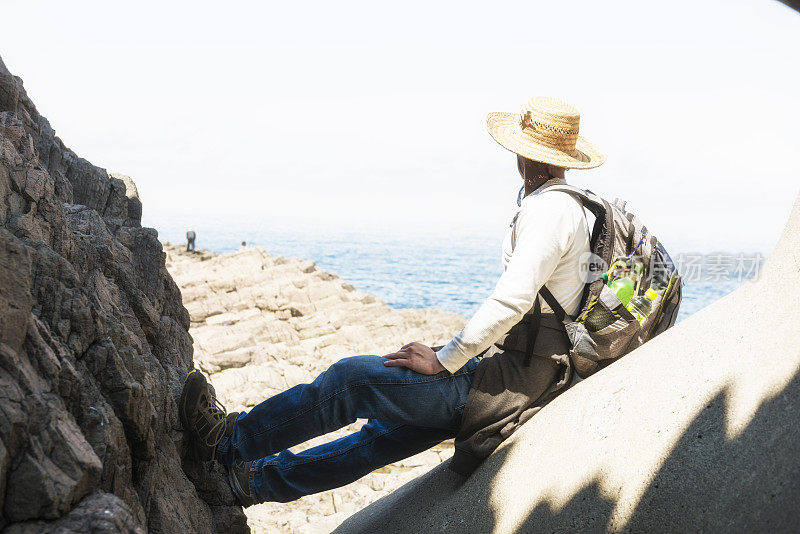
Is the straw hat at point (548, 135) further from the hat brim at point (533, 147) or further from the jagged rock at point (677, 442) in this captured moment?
the jagged rock at point (677, 442)

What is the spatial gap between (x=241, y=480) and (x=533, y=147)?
2.80 metres

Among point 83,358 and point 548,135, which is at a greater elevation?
point 548,135

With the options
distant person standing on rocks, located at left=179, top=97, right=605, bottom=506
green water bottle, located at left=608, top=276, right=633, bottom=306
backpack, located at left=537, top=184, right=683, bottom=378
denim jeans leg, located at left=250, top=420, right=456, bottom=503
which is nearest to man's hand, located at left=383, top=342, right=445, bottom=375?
distant person standing on rocks, located at left=179, top=97, right=605, bottom=506

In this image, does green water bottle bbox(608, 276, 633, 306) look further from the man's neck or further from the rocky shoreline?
the rocky shoreline

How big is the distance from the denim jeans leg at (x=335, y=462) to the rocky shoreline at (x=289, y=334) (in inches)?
70.6

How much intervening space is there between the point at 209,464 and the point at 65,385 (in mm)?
1612

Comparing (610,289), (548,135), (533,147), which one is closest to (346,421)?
(610,289)

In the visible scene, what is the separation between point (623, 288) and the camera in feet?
13.5

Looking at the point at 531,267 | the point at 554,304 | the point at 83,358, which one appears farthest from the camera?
the point at 554,304

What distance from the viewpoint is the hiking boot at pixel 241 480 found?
457cm

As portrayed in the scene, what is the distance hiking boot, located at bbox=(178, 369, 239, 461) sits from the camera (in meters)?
4.27

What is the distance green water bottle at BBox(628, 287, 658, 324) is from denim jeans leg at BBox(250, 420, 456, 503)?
1458mm

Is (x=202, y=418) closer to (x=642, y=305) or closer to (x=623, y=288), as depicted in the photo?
(x=623, y=288)

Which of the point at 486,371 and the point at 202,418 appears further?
the point at 202,418
